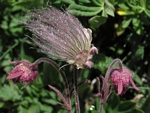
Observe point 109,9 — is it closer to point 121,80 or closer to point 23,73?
point 121,80

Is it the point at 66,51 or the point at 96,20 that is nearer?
the point at 66,51

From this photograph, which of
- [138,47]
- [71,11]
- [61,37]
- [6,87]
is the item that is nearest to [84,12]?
[71,11]

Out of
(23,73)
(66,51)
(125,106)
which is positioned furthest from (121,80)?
(23,73)

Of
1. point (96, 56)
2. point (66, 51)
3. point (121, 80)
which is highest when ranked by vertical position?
point (66, 51)

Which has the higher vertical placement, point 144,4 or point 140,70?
point 144,4

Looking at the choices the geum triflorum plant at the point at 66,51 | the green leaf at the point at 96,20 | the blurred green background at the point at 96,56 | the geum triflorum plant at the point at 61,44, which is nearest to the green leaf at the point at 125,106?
the blurred green background at the point at 96,56

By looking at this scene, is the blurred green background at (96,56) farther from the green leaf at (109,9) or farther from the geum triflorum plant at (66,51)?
the geum triflorum plant at (66,51)

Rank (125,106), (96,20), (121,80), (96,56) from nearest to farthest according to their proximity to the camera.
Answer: (121,80) → (96,20) → (125,106) → (96,56)

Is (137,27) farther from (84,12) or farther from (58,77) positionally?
(58,77)
